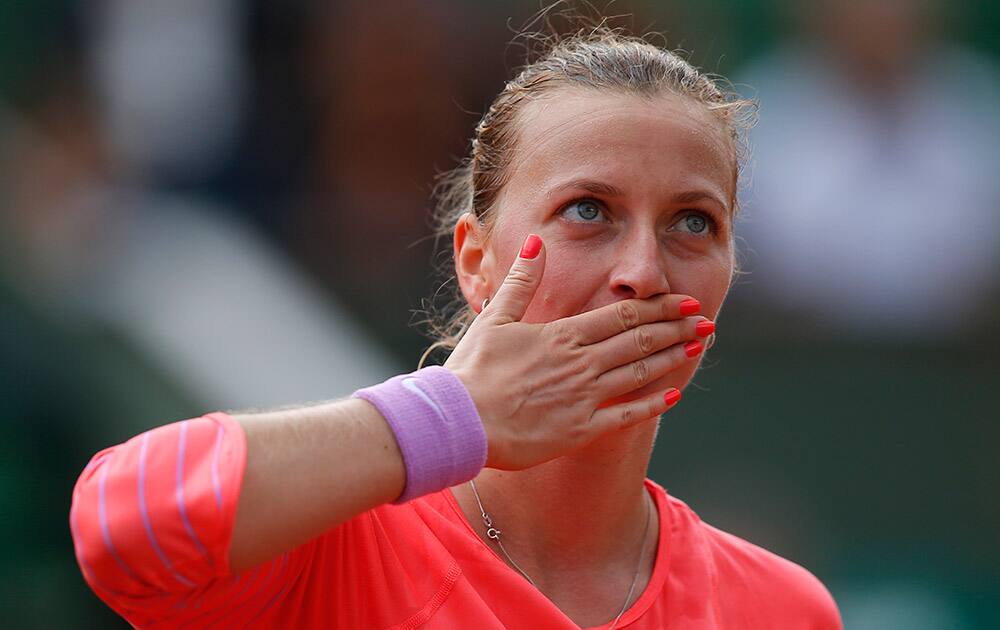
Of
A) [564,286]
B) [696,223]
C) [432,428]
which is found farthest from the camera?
[696,223]

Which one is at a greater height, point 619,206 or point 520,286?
point 619,206

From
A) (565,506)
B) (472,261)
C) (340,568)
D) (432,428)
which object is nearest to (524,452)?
(432,428)

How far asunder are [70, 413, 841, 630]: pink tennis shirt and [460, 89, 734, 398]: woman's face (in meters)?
0.41

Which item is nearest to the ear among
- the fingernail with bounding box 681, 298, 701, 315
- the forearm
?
the fingernail with bounding box 681, 298, 701, 315

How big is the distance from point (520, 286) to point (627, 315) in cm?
21

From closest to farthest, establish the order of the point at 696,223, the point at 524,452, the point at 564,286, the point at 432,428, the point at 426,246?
the point at 432,428 < the point at 524,452 < the point at 564,286 < the point at 696,223 < the point at 426,246

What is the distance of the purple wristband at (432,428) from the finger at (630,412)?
0.25 meters

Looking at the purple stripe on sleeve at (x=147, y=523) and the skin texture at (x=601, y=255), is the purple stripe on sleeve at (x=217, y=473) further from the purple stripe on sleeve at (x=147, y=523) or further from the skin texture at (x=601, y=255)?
the skin texture at (x=601, y=255)

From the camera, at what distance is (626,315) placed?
205 centimetres

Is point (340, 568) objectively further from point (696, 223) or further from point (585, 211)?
point (696, 223)

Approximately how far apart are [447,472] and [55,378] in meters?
3.26

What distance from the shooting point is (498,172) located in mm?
2482

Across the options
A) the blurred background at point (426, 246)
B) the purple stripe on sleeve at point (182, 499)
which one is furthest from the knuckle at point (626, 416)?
the blurred background at point (426, 246)

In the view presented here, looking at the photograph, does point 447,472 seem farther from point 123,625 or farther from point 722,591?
point 123,625
